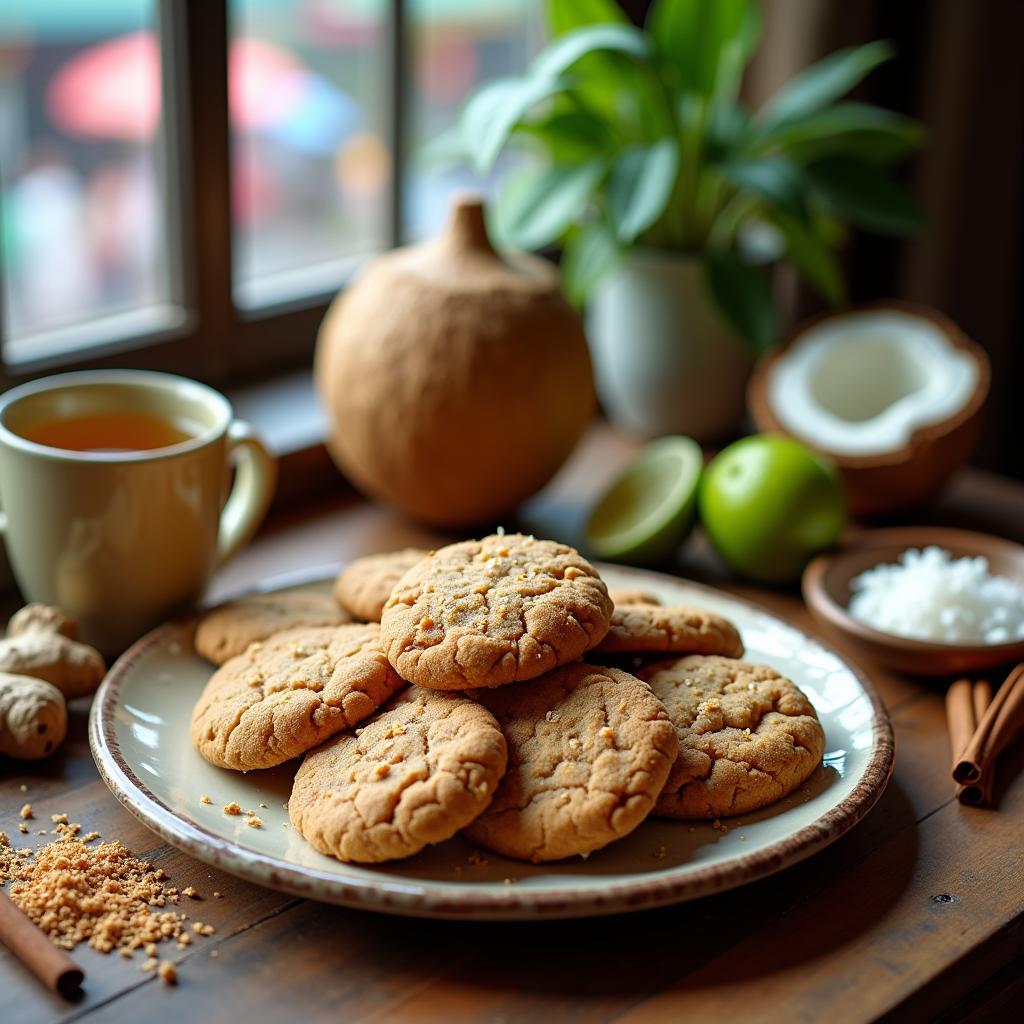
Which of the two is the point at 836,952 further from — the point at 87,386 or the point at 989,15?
the point at 989,15

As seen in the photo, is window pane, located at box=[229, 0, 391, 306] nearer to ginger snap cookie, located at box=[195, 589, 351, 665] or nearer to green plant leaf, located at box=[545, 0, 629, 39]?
green plant leaf, located at box=[545, 0, 629, 39]

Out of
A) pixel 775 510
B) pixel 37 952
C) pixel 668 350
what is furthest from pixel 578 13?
pixel 37 952

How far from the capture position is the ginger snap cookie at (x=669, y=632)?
0.81m

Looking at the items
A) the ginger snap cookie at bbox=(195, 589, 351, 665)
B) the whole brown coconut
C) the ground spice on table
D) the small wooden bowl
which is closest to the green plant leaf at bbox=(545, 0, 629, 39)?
the whole brown coconut

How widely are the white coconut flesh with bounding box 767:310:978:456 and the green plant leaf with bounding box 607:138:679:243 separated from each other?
232 mm

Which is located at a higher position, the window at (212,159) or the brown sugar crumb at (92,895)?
the window at (212,159)

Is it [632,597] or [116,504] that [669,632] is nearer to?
[632,597]

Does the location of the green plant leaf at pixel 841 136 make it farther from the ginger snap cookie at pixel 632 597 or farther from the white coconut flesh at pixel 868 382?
the ginger snap cookie at pixel 632 597

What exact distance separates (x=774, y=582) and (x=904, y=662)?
0.57 feet

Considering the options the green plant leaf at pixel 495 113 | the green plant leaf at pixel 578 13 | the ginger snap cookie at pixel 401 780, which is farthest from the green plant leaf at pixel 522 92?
the ginger snap cookie at pixel 401 780

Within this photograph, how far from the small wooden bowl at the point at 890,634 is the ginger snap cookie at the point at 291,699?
37cm

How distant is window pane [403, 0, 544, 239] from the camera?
1479 mm

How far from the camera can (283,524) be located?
48.1 inches

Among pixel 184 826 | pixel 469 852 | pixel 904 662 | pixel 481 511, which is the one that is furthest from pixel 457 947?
pixel 481 511
